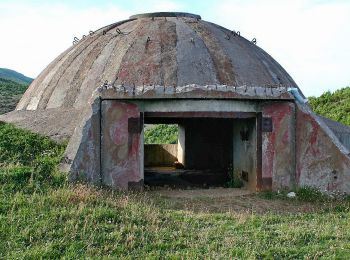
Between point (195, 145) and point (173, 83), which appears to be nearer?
point (173, 83)

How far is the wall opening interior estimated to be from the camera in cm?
1345

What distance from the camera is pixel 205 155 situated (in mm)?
15250

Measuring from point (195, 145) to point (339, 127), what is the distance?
4.10m

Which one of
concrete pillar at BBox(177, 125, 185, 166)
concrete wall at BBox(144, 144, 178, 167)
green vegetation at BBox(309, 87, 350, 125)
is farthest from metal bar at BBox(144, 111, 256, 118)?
Result: green vegetation at BBox(309, 87, 350, 125)

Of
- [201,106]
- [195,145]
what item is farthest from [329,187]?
[195,145]

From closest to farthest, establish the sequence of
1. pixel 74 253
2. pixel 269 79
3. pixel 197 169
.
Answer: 1. pixel 74 253
2. pixel 269 79
3. pixel 197 169

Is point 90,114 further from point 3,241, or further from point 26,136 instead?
point 3,241

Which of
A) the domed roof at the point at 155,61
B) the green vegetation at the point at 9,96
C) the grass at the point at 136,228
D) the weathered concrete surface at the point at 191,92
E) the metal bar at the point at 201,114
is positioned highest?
the green vegetation at the point at 9,96

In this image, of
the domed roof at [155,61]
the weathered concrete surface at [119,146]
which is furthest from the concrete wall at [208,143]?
the weathered concrete surface at [119,146]

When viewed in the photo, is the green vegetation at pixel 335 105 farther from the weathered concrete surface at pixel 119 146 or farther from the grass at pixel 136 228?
the grass at pixel 136 228

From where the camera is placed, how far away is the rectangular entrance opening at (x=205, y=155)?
36.9ft

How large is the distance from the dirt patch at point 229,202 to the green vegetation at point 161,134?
11230mm

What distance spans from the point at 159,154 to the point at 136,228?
1170cm

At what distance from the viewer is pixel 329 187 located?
33.3ft
